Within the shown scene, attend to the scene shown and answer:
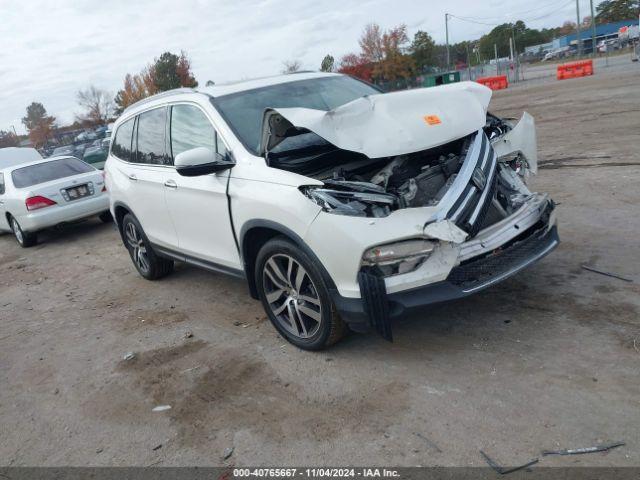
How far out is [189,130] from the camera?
512 centimetres

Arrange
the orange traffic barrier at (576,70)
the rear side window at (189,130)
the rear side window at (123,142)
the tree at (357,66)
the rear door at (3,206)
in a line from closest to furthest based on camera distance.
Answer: the rear side window at (189,130) → the rear side window at (123,142) → the rear door at (3,206) → the orange traffic barrier at (576,70) → the tree at (357,66)

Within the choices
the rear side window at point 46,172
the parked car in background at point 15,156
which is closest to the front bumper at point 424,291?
the rear side window at point 46,172

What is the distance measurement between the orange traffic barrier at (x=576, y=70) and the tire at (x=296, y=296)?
31482 mm

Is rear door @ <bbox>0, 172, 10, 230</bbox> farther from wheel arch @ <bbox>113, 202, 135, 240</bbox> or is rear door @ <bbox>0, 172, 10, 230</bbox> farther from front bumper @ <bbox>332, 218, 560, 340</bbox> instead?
front bumper @ <bbox>332, 218, 560, 340</bbox>

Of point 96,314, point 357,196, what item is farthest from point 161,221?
point 357,196

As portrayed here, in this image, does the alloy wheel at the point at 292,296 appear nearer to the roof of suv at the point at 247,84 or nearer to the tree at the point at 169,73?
the roof of suv at the point at 247,84

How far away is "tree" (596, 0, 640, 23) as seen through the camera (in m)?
90.6

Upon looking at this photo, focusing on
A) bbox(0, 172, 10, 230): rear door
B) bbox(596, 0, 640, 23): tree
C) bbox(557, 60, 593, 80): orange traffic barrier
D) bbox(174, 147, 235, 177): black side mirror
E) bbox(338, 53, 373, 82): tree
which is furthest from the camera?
bbox(596, 0, 640, 23): tree

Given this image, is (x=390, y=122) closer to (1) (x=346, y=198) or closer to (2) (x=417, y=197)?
(2) (x=417, y=197)

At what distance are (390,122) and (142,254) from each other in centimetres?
387

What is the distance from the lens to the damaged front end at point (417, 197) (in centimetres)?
352

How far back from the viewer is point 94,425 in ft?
12.5

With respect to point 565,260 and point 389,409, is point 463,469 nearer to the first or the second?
point 389,409

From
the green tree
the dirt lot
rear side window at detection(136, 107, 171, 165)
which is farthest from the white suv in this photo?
the green tree
